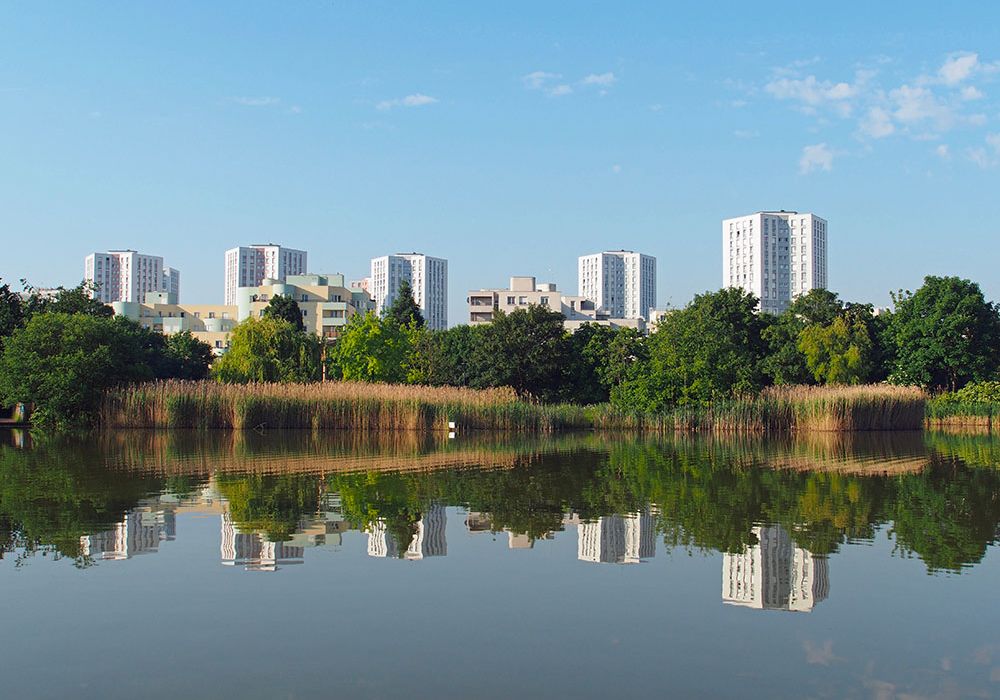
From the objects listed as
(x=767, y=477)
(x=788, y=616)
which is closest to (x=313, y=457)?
(x=767, y=477)

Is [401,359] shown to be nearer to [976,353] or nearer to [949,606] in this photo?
[976,353]

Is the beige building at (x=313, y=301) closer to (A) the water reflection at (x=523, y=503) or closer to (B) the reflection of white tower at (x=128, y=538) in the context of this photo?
(A) the water reflection at (x=523, y=503)

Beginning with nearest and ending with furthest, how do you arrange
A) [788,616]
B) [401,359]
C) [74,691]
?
1. [74,691]
2. [788,616]
3. [401,359]

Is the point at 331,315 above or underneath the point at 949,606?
above

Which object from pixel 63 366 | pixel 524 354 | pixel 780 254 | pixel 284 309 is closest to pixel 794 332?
pixel 524 354

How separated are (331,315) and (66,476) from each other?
330 feet

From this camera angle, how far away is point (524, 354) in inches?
1903

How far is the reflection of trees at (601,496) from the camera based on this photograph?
11.2 meters

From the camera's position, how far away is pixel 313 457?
22.1m

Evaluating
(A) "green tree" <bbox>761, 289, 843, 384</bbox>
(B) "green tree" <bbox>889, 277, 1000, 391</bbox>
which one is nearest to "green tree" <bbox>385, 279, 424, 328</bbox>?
(A) "green tree" <bbox>761, 289, 843, 384</bbox>

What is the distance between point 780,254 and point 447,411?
152 meters

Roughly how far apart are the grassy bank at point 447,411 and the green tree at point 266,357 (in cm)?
629

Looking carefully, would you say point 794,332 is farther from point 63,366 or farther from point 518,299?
point 518,299

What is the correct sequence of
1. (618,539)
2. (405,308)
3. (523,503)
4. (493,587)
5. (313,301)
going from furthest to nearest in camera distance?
(313,301) → (405,308) → (523,503) → (618,539) → (493,587)
